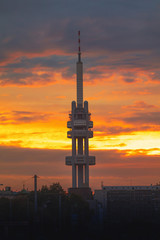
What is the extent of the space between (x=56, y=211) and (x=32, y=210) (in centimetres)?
846

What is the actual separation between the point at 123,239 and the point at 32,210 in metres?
65.3

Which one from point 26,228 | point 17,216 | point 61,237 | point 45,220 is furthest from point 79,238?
point 17,216

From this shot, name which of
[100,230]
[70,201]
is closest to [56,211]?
[70,201]

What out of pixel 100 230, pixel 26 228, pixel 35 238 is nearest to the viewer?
pixel 35 238

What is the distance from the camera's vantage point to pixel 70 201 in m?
169

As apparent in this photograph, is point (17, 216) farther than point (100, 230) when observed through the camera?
Yes

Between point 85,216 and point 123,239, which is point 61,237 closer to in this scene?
point 123,239

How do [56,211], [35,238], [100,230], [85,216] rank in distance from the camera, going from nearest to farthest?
[35,238] → [100,230] → [85,216] → [56,211]

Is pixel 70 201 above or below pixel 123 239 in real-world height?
above

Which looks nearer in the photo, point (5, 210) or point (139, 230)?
point (139, 230)

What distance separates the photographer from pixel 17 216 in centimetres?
13062

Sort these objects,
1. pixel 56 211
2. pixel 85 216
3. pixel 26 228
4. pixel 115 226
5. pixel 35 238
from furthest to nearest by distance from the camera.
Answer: pixel 56 211
pixel 85 216
pixel 115 226
pixel 26 228
pixel 35 238

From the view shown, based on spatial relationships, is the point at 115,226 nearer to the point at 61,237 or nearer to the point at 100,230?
the point at 100,230

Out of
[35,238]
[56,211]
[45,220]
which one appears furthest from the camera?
[56,211]
